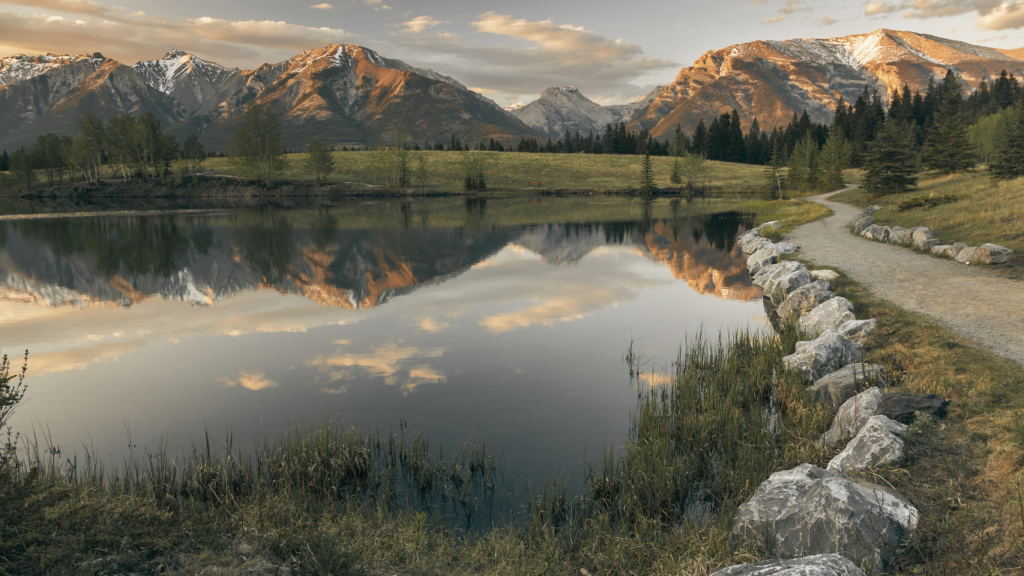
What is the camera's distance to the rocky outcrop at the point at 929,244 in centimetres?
2103

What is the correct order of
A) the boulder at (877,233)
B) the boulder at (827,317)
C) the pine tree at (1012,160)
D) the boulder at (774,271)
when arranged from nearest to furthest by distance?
1. the boulder at (827,317)
2. the boulder at (774,271)
3. the boulder at (877,233)
4. the pine tree at (1012,160)

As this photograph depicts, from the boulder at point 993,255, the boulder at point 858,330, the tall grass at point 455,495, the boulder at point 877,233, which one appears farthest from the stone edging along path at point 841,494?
the boulder at point 877,233

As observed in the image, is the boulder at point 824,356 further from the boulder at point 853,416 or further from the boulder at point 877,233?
the boulder at point 877,233

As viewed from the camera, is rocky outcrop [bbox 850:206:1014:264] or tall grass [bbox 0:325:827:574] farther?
rocky outcrop [bbox 850:206:1014:264]

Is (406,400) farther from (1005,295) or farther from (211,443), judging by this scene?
(1005,295)

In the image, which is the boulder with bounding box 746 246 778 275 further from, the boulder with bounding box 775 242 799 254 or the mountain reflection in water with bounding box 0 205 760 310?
the mountain reflection in water with bounding box 0 205 760 310

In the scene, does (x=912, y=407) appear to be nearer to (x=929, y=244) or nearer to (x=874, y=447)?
(x=874, y=447)

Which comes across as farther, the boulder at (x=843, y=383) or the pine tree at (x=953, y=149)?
the pine tree at (x=953, y=149)

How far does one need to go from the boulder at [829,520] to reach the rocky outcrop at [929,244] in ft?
68.4

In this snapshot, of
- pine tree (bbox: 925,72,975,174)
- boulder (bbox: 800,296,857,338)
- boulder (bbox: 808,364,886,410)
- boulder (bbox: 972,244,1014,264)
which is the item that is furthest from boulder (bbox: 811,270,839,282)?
pine tree (bbox: 925,72,975,174)

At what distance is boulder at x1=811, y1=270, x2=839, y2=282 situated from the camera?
20875mm

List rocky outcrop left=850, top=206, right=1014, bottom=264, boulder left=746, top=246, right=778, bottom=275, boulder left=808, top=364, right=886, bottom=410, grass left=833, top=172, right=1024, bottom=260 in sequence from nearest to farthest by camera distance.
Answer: boulder left=808, top=364, right=886, bottom=410
rocky outcrop left=850, top=206, right=1014, bottom=264
grass left=833, top=172, right=1024, bottom=260
boulder left=746, top=246, right=778, bottom=275

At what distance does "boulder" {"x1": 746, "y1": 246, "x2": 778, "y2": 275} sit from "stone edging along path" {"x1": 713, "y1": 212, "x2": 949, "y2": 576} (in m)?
16.6

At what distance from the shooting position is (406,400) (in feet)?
40.8
